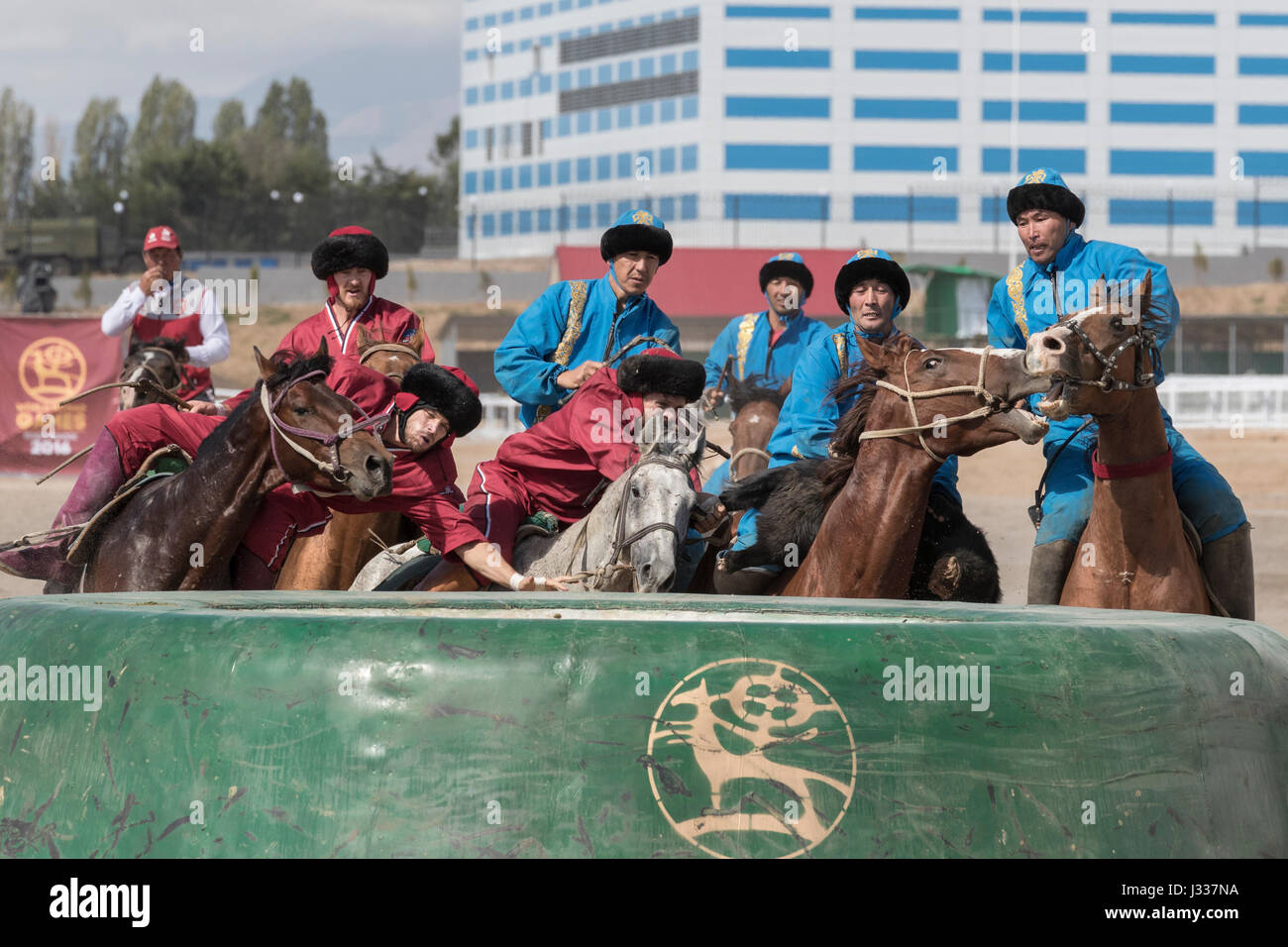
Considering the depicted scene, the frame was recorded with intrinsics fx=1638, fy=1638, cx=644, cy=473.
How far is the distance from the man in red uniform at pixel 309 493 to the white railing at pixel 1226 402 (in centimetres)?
2096

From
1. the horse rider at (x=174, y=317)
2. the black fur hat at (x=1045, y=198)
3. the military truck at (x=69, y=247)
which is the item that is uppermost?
the military truck at (x=69, y=247)

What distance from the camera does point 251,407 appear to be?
5648 mm

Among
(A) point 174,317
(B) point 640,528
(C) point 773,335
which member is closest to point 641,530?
(B) point 640,528

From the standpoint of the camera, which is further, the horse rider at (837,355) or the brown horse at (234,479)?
the horse rider at (837,355)

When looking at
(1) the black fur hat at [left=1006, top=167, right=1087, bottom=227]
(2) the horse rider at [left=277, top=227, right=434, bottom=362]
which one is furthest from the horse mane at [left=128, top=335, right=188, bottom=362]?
(1) the black fur hat at [left=1006, top=167, right=1087, bottom=227]

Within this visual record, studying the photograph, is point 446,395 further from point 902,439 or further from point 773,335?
point 773,335

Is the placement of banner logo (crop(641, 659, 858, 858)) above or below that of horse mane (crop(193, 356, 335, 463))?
below

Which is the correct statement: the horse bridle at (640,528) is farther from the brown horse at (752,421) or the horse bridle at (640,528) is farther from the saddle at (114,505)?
the brown horse at (752,421)

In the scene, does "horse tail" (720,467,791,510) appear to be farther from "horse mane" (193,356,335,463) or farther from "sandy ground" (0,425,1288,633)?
"sandy ground" (0,425,1288,633)

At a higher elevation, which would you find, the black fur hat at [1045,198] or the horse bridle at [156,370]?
the black fur hat at [1045,198]

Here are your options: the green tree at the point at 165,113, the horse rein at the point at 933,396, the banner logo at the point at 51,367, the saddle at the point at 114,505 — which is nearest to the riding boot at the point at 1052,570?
the horse rein at the point at 933,396

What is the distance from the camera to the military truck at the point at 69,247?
163 feet

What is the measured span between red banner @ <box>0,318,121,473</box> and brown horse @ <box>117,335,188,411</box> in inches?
341

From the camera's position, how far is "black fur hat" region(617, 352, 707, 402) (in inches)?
230
